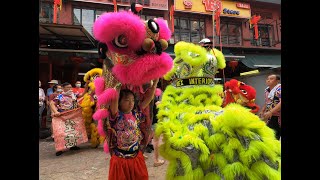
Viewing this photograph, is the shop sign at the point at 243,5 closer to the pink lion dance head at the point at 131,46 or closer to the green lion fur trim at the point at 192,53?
the green lion fur trim at the point at 192,53

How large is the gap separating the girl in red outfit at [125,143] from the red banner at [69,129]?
144 inches

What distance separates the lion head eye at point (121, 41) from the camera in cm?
173

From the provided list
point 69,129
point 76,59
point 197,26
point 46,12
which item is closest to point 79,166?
point 69,129

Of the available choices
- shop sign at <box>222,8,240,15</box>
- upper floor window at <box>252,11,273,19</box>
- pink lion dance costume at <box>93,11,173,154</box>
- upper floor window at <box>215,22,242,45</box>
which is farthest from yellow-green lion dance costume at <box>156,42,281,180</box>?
Result: upper floor window at <box>252,11,273,19</box>

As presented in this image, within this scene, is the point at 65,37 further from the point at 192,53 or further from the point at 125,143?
the point at 125,143

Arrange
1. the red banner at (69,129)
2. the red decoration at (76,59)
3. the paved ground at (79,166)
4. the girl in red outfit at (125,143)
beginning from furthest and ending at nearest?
the red decoration at (76,59) → the red banner at (69,129) → the paved ground at (79,166) → the girl in red outfit at (125,143)

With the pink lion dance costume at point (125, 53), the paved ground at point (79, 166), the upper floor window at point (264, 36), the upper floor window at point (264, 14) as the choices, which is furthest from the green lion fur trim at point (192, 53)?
the upper floor window at point (264, 14)

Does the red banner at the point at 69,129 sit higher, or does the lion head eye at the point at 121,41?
the lion head eye at the point at 121,41

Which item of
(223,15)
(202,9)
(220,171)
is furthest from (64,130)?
(223,15)

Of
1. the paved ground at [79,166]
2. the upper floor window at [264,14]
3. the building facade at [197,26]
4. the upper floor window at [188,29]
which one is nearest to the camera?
the paved ground at [79,166]

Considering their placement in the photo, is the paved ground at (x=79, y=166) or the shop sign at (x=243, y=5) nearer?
the paved ground at (x=79, y=166)

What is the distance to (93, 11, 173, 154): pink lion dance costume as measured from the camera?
1719 millimetres
